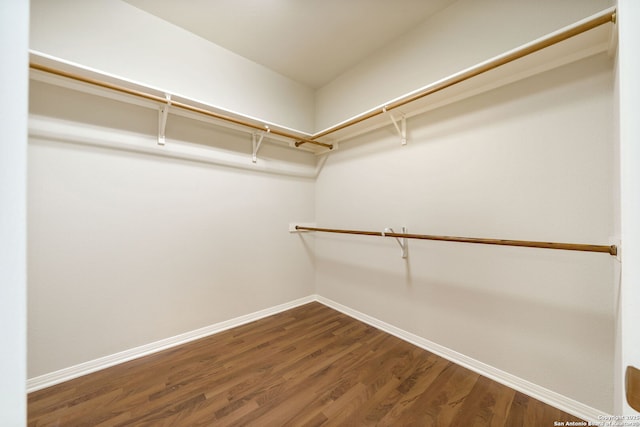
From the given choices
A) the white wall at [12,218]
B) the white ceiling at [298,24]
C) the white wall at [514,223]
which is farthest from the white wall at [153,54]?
the white wall at [12,218]

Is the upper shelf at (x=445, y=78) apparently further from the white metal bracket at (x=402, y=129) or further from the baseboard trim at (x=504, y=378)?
the baseboard trim at (x=504, y=378)

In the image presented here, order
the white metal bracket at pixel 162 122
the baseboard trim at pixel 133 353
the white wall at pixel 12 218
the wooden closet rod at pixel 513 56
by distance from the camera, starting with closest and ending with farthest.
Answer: the white wall at pixel 12 218
the wooden closet rod at pixel 513 56
the baseboard trim at pixel 133 353
the white metal bracket at pixel 162 122

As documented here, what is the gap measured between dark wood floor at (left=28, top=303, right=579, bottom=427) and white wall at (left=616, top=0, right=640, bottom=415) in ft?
2.65

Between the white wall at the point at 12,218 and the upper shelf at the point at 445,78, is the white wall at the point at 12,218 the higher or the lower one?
the lower one

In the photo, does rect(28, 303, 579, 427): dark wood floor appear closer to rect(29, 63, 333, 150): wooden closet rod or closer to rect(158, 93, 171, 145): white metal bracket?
rect(158, 93, 171, 145): white metal bracket

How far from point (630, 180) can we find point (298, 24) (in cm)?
209

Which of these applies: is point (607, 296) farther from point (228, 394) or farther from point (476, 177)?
point (228, 394)

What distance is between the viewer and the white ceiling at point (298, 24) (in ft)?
5.25

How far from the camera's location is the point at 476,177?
1.47 metres

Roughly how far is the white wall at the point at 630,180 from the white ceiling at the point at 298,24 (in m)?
1.39

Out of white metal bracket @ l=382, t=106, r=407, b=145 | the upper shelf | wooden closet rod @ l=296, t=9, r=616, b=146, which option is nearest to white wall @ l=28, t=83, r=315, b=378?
the upper shelf

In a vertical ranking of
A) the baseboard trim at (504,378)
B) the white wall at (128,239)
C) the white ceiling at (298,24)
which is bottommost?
the baseboard trim at (504,378)

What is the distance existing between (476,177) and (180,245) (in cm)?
221

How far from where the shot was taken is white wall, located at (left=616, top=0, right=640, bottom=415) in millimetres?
579
